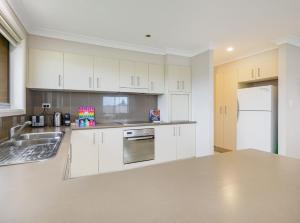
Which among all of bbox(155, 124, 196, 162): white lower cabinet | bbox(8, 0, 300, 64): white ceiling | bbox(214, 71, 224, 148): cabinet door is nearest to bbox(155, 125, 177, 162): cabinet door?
bbox(155, 124, 196, 162): white lower cabinet

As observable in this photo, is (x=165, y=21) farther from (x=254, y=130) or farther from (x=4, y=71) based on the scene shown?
(x=254, y=130)

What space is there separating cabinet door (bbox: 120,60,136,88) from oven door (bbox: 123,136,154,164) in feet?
3.29

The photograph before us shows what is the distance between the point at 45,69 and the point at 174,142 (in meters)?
2.51

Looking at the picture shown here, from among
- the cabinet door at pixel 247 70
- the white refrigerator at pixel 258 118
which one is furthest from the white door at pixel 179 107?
the cabinet door at pixel 247 70

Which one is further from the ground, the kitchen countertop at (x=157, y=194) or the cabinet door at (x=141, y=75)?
the cabinet door at (x=141, y=75)

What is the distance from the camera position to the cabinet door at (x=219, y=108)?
438 centimetres

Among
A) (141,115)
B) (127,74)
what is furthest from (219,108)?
(127,74)

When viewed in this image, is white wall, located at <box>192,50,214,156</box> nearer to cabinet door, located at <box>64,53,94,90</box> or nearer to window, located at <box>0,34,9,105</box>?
cabinet door, located at <box>64,53,94,90</box>

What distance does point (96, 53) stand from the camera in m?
2.95

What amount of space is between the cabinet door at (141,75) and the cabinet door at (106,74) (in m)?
0.37

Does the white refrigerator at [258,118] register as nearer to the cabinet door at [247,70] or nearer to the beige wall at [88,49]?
the cabinet door at [247,70]

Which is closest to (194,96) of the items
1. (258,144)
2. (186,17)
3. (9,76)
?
(258,144)

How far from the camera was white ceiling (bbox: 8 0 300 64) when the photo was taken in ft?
6.49

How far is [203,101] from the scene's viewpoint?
134 inches
